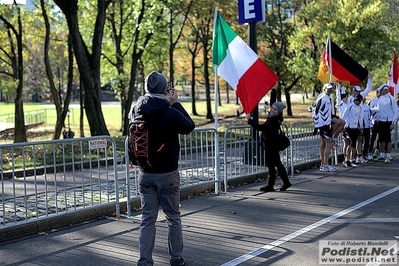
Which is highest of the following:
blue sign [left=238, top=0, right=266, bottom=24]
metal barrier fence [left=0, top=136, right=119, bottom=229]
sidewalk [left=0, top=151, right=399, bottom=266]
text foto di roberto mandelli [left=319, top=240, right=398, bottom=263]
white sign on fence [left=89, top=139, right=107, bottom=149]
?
blue sign [left=238, top=0, right=266, bottom=24]

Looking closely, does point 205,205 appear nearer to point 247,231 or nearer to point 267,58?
point 247,231

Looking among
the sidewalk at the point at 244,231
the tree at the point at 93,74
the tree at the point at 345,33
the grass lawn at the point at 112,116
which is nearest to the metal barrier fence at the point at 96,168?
the sidewalk at the point at 244,231

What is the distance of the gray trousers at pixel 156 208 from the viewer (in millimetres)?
5262

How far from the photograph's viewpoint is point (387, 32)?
29.9m

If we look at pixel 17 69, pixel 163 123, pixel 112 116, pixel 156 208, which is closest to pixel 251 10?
pixel 163 123

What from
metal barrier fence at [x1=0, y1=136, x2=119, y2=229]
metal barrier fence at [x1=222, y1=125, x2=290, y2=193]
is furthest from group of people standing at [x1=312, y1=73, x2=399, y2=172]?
metal barrier fence at [x1=0, y1=136, x2=119, y2=229]

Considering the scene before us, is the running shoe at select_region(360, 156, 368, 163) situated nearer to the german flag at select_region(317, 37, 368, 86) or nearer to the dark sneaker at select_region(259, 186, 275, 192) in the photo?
the german flag at select_region(317, 37, 368, 86)

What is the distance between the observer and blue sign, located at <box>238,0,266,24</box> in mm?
11898

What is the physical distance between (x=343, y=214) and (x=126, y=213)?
3.40 meters

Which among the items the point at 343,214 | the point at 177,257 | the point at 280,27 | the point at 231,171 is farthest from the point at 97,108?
the point at 280,27

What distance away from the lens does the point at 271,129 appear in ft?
31.1

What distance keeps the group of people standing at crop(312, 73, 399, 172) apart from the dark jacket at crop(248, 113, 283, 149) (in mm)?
2616

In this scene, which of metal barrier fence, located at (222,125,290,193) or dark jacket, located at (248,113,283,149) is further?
metal barrier fence, located at (222,125,290,193)

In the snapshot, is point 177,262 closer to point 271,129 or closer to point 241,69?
point 271,129
